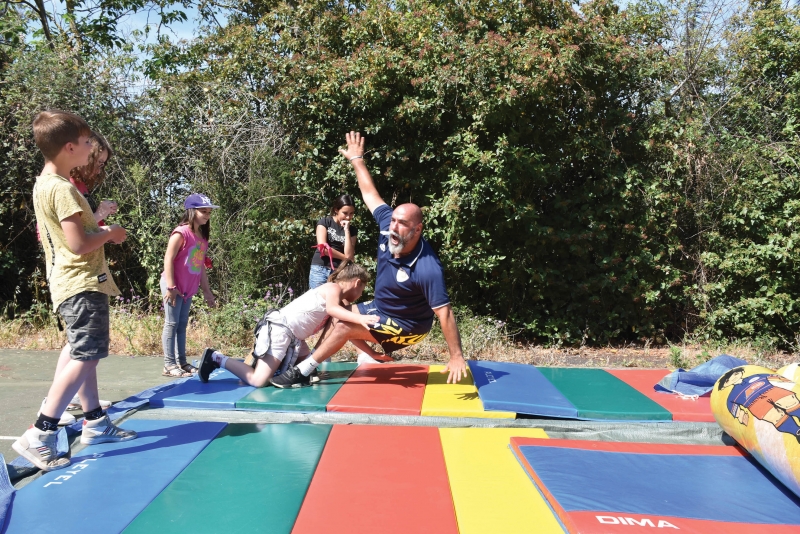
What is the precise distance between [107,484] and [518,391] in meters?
2.49

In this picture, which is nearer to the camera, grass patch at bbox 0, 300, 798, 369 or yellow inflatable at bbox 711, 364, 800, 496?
yellow inflatable at bbox 711, 364, 800, 496

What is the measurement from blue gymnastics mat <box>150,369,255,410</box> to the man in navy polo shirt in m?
0.32

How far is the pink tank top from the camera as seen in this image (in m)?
4.84

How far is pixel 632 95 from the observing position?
7043mm

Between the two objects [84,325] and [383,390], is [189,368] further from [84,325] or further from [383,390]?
[84,325]

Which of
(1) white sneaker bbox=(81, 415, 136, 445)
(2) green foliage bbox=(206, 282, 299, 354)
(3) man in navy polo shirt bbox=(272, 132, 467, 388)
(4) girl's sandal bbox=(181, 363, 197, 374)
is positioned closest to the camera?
(1) white sneaker bbox=(81, 415, 136, 445)

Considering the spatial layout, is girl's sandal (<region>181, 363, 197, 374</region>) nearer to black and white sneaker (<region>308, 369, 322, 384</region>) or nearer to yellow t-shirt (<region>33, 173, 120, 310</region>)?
black and white sneaker (<region>308, 369, 322, 384</region>)

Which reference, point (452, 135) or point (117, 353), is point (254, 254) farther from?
point (452, 135)

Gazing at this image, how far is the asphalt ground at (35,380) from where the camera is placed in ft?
12.4

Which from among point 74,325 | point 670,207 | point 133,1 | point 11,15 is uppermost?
point 133,1

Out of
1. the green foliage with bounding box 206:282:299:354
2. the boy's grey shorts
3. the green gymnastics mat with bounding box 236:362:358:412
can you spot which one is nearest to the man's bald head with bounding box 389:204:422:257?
the green gymnastics mat with bounding box 236:362:358:412

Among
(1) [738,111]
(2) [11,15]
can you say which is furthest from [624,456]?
(2) [11,15]

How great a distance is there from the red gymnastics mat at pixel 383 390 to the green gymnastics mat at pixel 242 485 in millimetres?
367

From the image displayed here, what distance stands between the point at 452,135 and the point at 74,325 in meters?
4.76
